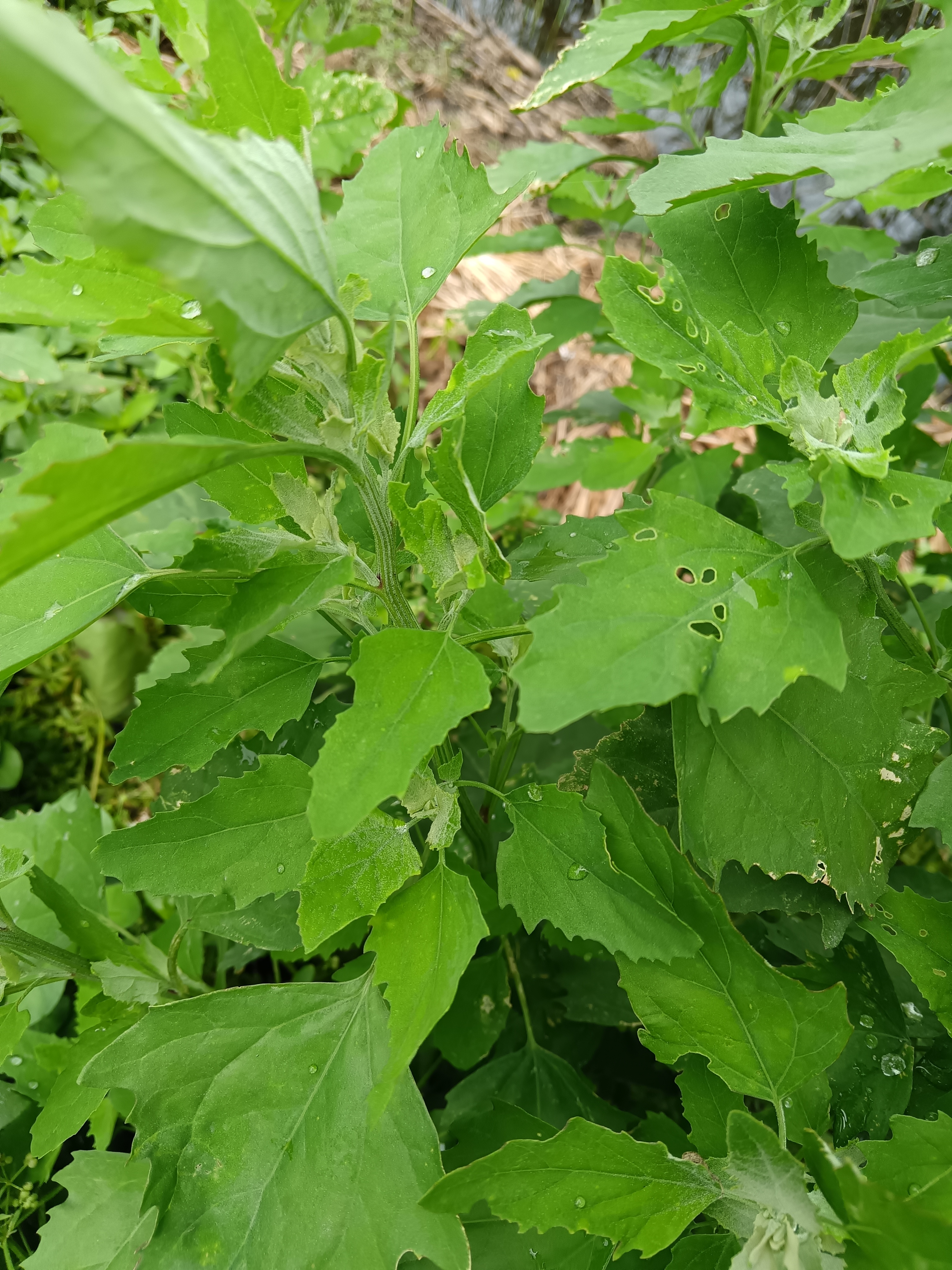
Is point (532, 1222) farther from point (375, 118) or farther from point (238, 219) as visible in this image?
point (375, 118)

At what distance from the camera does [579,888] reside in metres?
0.53

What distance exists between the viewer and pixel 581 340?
212 centimetres

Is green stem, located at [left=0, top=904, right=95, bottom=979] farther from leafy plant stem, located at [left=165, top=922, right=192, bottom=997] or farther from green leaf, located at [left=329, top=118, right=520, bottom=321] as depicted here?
green leaf, located at [left=329, top=118, right=520, bottom=321]

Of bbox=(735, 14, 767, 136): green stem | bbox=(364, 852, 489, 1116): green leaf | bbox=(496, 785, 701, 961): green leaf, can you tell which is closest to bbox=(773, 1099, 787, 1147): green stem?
bbox=(496, 785, 701, 961): green leaf

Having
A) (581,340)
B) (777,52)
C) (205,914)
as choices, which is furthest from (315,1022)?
(581,340)

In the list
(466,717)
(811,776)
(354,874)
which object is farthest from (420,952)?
(811,776)

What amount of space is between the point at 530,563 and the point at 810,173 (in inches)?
12.4

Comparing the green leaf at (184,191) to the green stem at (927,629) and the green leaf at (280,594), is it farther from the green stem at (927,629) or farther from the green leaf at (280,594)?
the green stem at (927,629)

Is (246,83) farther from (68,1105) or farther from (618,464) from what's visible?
(618,464)

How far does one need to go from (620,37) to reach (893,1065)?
0.88m

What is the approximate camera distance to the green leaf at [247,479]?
543 millimetres

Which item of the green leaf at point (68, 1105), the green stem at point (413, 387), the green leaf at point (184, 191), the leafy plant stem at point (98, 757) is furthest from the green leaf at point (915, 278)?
the leafy plant stem at point (98, 757)

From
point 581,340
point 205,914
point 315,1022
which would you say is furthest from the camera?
point 581,340

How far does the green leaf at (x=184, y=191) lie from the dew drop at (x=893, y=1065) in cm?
67
